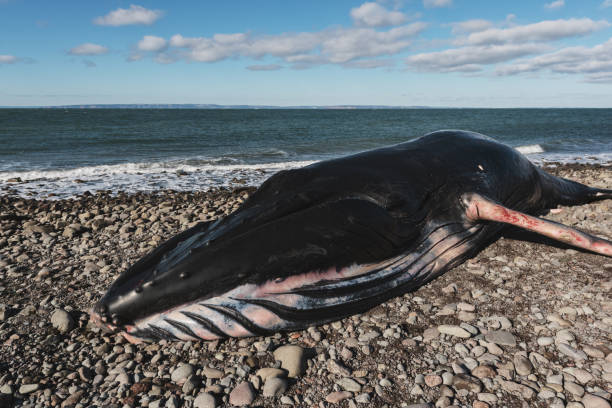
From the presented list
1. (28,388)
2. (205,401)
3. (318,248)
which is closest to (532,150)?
(318,248)

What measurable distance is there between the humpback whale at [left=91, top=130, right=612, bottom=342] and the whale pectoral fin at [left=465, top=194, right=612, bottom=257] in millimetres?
14

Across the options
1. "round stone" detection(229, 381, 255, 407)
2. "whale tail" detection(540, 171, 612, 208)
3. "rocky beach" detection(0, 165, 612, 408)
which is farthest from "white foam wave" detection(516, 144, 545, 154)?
"round stone" detection(229, 381, 255, 407)

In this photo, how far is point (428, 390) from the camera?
3.21 metres

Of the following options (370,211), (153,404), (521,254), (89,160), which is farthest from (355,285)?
Answer: (89,160)

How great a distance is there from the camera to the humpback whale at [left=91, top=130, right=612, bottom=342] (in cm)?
376

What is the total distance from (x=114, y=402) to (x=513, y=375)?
309 cm

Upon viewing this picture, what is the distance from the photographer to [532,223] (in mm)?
4773

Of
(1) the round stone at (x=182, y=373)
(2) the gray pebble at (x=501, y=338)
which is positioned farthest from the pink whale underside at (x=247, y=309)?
(2) the gray pebble at (x=501, y=338)

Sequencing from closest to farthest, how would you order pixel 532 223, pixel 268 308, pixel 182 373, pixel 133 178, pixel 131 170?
pixel 182 373 < pixel 268 308 < pixel 532 223 < pixel 133 178 < pixel 131 170

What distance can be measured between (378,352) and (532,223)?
7.99 ft

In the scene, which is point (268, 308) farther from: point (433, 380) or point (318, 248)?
point (433, 380)

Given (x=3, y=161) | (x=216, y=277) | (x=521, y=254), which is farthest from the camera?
(x=3, y=161)

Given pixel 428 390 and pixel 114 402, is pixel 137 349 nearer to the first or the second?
pixel 114 402

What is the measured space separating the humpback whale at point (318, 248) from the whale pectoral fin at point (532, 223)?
0.01m
